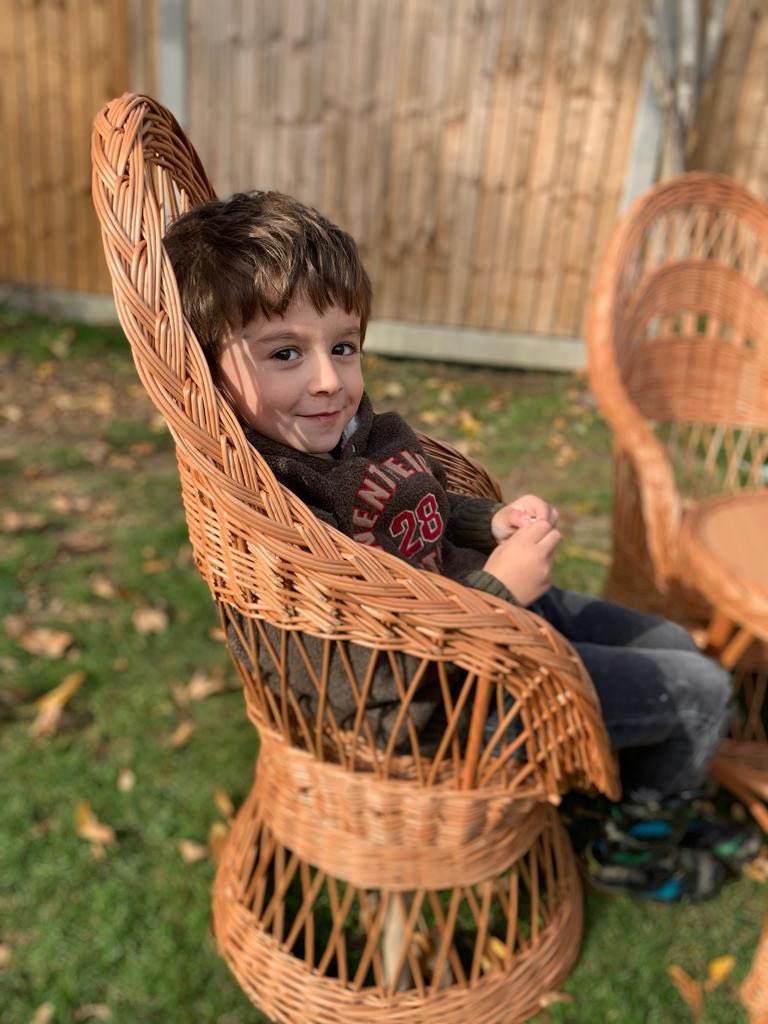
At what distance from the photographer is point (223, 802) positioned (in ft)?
8.09

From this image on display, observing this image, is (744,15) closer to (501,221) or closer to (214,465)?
(501,221)

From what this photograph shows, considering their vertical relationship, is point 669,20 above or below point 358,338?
above

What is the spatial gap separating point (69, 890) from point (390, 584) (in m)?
1.39

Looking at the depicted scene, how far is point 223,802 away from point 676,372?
1.85 m

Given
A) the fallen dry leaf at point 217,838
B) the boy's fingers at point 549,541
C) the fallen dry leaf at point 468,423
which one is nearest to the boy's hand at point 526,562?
the boy's fingers at point 549,541

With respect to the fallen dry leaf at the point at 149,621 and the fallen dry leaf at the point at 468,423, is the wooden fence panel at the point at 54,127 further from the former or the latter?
the fallen dry leaf at the point at 149,621

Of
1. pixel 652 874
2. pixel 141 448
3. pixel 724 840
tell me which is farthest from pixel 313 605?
pixel 141 448

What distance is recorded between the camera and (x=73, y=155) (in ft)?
17.5

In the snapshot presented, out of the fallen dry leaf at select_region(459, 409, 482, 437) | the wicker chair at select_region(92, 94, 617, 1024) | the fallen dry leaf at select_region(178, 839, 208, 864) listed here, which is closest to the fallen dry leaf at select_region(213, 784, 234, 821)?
the fallen dry leaf at select_region(178, 839, 208, 864)

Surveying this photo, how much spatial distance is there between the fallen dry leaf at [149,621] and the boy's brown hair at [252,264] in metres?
1.70

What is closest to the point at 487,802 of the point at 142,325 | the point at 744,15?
the point at 142,325

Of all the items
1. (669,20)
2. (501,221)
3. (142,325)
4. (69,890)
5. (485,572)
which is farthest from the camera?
(501,221)

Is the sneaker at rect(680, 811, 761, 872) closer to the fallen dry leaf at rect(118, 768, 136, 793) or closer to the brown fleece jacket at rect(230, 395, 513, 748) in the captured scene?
the brown fleece jacket at rect(230, 395, 513, 748)

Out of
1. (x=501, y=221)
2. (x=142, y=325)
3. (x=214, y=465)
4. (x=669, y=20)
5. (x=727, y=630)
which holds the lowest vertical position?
(x=727, y=630)
